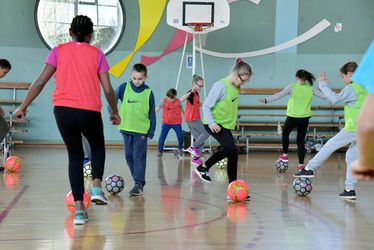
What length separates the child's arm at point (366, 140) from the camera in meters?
1.27

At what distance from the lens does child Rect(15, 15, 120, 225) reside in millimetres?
4367

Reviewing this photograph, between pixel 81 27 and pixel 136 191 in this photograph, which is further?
pixel 136 191

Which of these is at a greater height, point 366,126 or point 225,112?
point 366,126

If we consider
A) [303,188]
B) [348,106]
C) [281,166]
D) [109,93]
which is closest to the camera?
[109,93]

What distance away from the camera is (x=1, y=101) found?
12.8 m

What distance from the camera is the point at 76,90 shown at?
436cm

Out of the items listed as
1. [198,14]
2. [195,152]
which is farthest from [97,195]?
[198,14]

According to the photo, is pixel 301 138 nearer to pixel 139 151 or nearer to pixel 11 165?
pixel 139 151

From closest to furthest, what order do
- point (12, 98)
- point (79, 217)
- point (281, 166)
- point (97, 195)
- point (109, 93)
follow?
1. point (79, 217)
2. point (109, 93)
3. point (97, 195)
4. point (281, 166)
5. point (12, 98)

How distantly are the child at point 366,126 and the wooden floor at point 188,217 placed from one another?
2590 millimetres

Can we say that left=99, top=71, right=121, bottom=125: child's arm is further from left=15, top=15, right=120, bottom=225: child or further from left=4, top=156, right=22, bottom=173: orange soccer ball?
left=4, top=156, right=22, bottom=173: orange soccer ball

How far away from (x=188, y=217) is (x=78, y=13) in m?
9.31

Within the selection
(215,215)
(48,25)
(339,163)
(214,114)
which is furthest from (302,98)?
(48,25)

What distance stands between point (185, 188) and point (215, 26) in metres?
5.80
